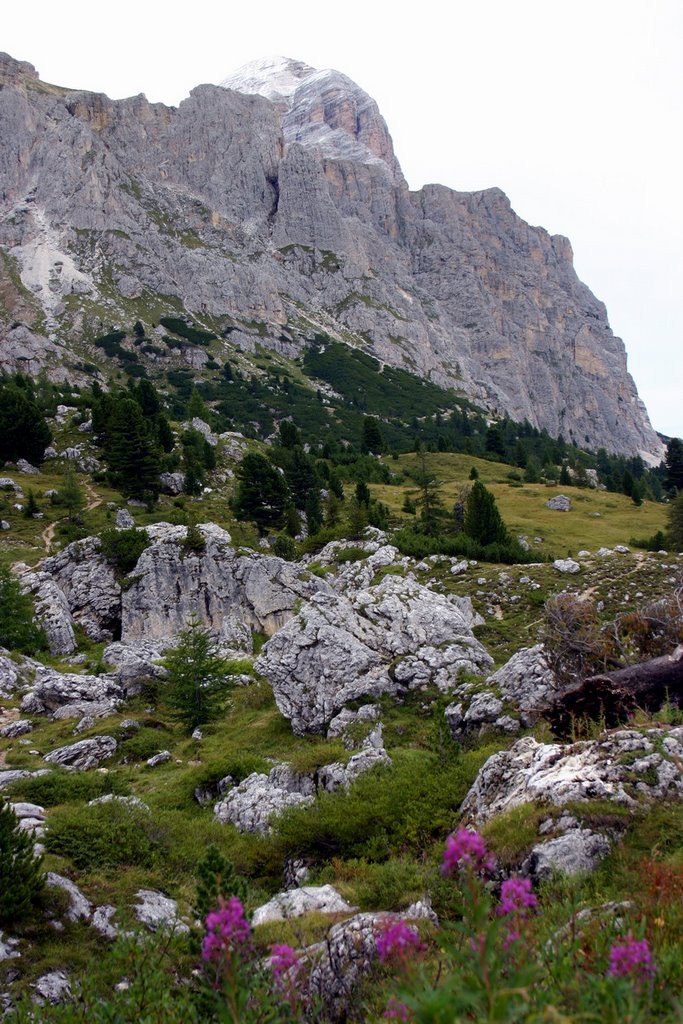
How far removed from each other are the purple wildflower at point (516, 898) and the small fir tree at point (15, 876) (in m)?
9.25

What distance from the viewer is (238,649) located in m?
37.5

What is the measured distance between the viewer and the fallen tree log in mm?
13414

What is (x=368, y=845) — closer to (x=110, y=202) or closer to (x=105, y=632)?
(x=105, y=632)

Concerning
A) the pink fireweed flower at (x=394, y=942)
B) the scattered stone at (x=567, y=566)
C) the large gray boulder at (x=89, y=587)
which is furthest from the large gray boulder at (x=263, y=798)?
the scattered stone at (x=567, y=566)

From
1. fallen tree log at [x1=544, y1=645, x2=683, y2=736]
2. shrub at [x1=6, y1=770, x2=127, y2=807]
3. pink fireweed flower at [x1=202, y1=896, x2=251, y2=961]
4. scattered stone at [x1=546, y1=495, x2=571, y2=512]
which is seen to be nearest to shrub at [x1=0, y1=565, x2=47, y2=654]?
shrub at [x1=6, y1=770, x2=127, y2=807]

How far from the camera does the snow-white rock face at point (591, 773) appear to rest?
9.59m

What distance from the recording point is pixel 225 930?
4016mm

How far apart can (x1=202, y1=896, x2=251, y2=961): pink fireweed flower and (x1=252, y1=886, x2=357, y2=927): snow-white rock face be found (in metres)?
6.61

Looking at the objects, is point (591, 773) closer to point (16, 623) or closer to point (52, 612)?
point (16, 623)

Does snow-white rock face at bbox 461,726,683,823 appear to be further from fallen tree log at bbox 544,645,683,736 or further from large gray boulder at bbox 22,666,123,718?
large gray boulder at bbox 22,666,123,718

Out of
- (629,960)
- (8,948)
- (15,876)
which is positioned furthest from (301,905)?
(629,960)

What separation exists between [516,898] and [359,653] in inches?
738

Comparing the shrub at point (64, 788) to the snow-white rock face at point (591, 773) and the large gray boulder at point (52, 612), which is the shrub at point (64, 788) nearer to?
the snow-white rock face at point (591, 773)

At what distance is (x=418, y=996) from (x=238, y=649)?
3519 centimetres
